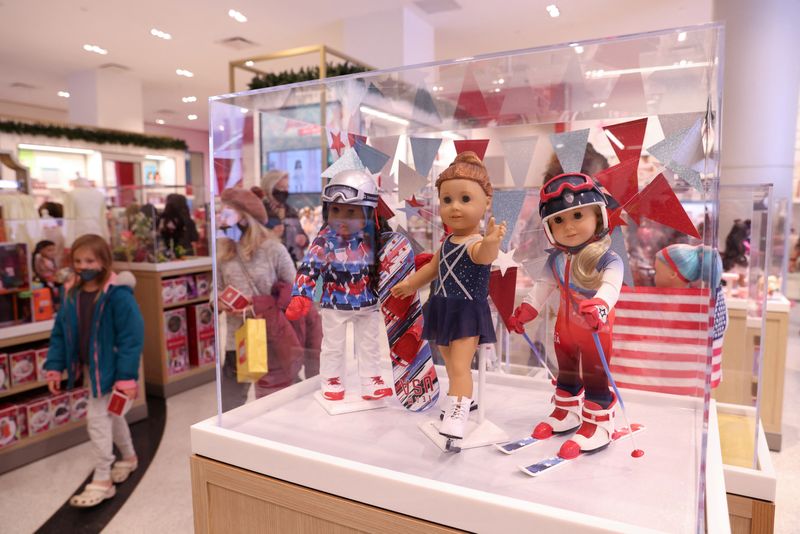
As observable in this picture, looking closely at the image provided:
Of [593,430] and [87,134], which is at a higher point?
[87,134]

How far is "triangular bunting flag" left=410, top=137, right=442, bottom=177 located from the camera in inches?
48.7

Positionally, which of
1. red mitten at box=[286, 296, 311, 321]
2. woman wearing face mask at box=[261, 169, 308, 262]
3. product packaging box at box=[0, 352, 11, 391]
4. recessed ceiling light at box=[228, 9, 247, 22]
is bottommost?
product packaging box at box=[0, 352, 11, 391]

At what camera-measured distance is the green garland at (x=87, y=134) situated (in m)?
7.23

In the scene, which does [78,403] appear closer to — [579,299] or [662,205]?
[579,299]

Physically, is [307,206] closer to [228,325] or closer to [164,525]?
[228,325]

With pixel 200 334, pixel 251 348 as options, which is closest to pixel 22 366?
pixel 200 334

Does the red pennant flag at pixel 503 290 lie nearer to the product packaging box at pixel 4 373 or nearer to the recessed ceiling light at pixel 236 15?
the product packaging box at pixel 4 373

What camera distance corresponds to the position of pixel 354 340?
4.54 ft

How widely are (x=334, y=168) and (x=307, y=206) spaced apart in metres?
0.16

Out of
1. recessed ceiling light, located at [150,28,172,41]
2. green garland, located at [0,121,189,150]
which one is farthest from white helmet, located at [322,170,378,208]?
green garland, located at [0,121,189,150]

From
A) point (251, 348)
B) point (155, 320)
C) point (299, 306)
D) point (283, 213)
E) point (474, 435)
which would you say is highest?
point (283, 213)

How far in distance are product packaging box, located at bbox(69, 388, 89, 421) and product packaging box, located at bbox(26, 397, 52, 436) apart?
0.13 metres

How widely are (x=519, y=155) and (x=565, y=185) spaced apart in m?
0.16

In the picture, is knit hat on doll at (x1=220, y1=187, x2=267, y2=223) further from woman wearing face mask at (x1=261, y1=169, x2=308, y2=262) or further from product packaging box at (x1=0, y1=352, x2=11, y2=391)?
product packaging box at (x1=0, y1=352, x2=11, y2=391)
